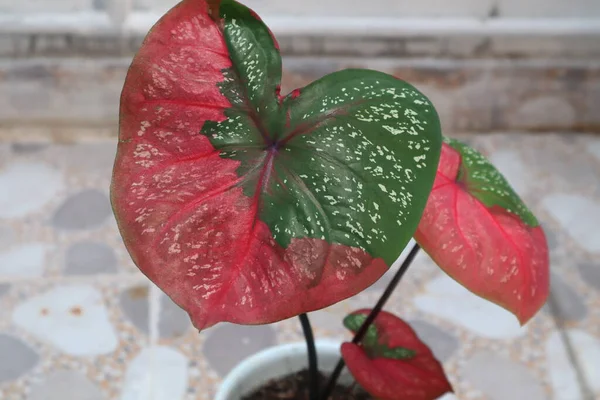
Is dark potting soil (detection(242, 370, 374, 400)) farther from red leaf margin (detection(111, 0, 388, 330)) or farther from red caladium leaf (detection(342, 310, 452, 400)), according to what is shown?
red leaf margin (detection(111, 0, 388, 330))

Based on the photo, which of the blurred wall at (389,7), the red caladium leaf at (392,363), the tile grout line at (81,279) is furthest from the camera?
the blurred wall at (389,7)

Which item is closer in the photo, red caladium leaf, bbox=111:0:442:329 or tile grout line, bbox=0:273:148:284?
red caladium leaf, bbox=111:0:442:329

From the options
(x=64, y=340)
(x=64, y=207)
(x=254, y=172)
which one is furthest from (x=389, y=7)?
(x=254, y=172)

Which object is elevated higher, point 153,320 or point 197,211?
point 197,211

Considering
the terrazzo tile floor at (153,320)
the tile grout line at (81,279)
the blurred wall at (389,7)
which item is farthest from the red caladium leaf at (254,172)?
the blurred wall at (389,7)

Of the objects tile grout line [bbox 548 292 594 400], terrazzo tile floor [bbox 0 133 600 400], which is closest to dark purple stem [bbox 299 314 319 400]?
terrazzo tile floor [bbox 0 133 600 400]

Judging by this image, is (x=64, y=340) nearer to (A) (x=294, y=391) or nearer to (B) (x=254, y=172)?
(A) (x=294, y=391)

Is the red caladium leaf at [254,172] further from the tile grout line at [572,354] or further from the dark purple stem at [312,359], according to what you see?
the tile grout line at [572,354]
